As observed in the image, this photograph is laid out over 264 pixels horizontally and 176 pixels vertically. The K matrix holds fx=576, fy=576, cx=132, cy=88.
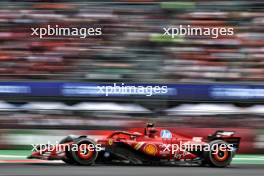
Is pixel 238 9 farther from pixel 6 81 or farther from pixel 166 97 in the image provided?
pixel 6 81

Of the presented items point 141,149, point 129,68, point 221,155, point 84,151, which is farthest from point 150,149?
point 129,68

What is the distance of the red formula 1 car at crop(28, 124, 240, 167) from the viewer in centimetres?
781

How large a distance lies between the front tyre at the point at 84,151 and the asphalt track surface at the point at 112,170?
0.47ft

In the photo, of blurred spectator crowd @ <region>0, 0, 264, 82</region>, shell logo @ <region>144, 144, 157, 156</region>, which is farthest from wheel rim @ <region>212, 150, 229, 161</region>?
blurred spectator crowd @ <region>0, 0, 264, 82</region>

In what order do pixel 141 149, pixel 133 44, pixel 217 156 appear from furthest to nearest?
pixel 133 44 < pixel 217 156 < pixel 141 149

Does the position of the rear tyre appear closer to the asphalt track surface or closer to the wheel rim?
the wheel rim

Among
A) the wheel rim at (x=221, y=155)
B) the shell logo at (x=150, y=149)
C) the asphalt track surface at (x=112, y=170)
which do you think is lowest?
the asphalt track surface at (x=112, y=170)

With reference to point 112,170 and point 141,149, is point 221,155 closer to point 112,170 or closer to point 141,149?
point 141,149

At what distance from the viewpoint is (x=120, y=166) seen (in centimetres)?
802

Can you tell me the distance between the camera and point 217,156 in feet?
26.9

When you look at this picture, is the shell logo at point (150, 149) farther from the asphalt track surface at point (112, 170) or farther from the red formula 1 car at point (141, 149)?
the asphalt track surface at point (112, 170)

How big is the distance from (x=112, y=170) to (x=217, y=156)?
1613 millimetres

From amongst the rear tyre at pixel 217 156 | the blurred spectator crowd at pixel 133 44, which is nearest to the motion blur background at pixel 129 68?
the blurred spectator crowd at pixel 133 44

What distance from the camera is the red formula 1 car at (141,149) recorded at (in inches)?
308
